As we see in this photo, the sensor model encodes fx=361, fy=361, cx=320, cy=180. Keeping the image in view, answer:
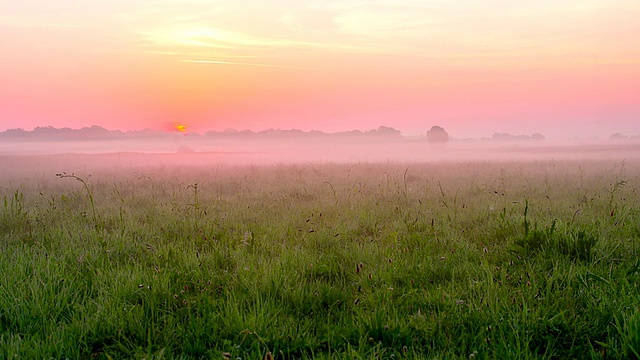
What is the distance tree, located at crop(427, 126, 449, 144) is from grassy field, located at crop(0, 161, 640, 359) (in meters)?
105

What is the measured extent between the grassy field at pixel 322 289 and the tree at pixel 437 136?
104996mm

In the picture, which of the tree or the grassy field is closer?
the grassy field

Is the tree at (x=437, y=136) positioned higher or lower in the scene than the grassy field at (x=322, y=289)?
higher

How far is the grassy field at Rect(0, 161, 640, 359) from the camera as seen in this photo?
277 centimetres

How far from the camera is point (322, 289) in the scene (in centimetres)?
359

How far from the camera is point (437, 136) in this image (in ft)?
351

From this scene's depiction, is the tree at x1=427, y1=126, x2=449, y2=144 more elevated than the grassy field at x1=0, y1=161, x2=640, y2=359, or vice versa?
the tree at x1=427, y1=126, x2=449, y2=144

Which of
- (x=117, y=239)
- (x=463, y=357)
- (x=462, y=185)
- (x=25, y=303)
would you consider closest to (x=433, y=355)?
(x=463, y=357)

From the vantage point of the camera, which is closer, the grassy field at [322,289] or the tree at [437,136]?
the grassy field at [322,289]

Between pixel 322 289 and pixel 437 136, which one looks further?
pixel 437 136

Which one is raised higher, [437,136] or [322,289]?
[437,136]

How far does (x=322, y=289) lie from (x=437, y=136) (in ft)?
360

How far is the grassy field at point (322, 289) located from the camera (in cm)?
277

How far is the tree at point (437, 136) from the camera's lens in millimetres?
106550
